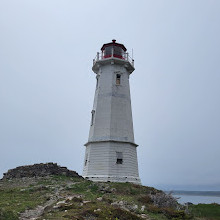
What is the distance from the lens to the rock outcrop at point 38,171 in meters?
18.9

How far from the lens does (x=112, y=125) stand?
22000 millimetres

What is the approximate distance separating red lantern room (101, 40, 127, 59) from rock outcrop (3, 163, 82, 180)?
1219 cm

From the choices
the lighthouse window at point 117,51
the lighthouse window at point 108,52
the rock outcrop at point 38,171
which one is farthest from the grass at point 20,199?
the lighthouse window at point 117,51

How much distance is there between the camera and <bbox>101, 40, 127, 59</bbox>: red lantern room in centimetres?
2496

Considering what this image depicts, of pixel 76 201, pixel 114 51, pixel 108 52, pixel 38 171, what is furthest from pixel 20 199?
pixel 114 51

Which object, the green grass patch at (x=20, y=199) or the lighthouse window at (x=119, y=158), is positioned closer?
the green grass patch at (x=20, y=199)

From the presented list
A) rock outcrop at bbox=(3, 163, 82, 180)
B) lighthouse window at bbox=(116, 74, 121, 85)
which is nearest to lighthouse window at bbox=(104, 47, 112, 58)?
lighthouse window at bbox=(116, 74, 121, 85)

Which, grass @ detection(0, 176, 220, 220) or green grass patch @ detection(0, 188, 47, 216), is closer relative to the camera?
grass @ detection(0, 176, 220, 220)

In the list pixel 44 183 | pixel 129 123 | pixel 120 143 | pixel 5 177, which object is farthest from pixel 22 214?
pixel 129 123

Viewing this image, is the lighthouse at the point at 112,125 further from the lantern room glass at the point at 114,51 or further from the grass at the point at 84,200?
the grass at the point at 84,200

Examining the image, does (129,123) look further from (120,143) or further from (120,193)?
(120,193)

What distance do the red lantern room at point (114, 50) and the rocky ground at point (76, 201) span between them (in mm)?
12504

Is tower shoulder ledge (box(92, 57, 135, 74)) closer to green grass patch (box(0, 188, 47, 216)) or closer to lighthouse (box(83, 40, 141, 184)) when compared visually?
lighthouse (box(83, 40, 141, 184))

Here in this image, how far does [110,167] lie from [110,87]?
25.1 feet
